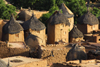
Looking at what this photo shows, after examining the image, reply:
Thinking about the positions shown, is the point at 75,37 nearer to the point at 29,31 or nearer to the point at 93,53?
the point at 29,31

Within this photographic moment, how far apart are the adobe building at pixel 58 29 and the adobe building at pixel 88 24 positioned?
4743 millimetres

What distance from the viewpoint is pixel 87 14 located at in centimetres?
4262

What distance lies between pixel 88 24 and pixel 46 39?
235 inches

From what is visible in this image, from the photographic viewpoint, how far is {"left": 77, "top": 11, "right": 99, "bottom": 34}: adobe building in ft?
138

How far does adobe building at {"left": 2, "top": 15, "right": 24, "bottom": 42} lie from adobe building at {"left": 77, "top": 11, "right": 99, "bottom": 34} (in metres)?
8.72

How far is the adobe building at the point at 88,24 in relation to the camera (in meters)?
41.9

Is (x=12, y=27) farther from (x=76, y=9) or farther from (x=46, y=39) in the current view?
(x=76, y=9)

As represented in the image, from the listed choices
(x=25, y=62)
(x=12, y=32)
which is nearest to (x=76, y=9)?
(x=12, y=32)

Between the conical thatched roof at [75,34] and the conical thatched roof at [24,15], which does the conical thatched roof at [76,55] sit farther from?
the conical thatched roof at [24,15]

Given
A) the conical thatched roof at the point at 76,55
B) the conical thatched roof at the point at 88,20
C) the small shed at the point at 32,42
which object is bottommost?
the conical thatched roof at the point at 76,55

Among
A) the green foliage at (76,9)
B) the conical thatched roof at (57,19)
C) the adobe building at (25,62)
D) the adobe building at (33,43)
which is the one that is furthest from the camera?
the green foliage at (76,9)

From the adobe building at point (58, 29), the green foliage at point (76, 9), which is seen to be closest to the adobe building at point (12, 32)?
the adobe building at point (58, 29)

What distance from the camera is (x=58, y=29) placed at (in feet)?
122

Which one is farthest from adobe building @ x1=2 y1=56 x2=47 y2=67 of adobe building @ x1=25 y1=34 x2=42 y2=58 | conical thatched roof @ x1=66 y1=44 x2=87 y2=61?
adobe building @ x1=25 y1=34 x2=42 y2=58
